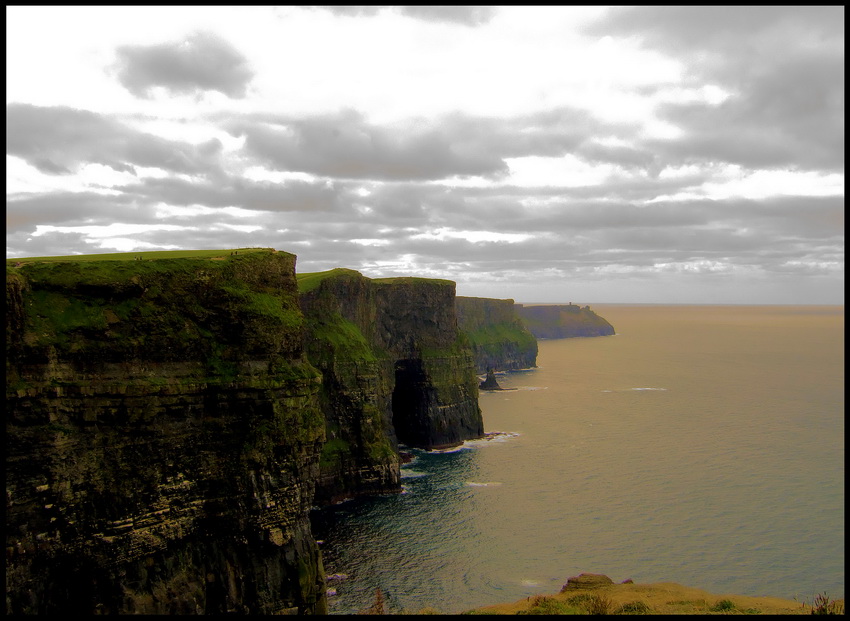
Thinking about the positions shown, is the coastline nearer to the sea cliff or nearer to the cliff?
the sea cliff

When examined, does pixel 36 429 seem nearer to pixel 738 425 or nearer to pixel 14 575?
pixel 14 575

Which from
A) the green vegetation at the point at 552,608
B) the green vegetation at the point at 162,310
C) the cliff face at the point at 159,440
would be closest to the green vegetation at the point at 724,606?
the green vegetation at the point at 552,608

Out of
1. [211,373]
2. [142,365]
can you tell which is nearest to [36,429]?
[142,365]

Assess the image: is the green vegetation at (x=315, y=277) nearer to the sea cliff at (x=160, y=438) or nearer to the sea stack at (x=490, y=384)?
the sea cliff at (x=160, y=438)

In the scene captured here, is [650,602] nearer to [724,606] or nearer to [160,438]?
[724,606]

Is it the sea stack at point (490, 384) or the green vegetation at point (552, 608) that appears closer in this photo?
the green vegetation at point (552, 608)

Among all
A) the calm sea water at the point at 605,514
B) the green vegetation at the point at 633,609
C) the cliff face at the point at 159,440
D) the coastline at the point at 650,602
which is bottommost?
the calm sea water at the point at 605,514

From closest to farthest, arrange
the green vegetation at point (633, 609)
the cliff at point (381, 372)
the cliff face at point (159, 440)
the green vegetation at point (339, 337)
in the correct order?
the green vegetation at point (633, 609) → the cliff face at point (159, 440) → the cliff at point (381, 372) → the green vegetation at point (339, 337)
